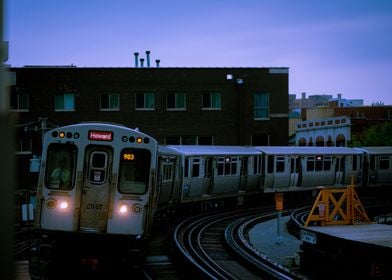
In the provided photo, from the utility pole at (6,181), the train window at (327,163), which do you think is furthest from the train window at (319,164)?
the utility pole at (6,181)

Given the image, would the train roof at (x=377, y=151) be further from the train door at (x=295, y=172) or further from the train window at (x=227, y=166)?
the train window at (x=227, y=166)

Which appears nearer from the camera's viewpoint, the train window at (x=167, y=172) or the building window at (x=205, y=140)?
the train window at (x=167, y=172)

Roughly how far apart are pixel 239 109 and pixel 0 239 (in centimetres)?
3960

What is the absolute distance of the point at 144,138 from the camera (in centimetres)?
1175

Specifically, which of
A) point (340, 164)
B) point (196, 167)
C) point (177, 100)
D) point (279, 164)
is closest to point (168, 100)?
point (177, 100)

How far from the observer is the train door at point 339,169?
35.1 metres

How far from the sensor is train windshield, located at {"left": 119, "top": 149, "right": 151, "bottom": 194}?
458 inches

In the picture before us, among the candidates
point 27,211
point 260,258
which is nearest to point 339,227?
point 260,258

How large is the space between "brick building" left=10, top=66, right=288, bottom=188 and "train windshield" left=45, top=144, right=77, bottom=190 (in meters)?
28.9

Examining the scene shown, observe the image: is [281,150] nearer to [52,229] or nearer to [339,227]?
[339,227]

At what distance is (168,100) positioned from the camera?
1623 inches

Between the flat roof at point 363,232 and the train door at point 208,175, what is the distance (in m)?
13.0

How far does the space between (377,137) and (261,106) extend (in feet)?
58.4

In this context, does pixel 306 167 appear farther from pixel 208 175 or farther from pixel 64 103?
pixel 64 103
